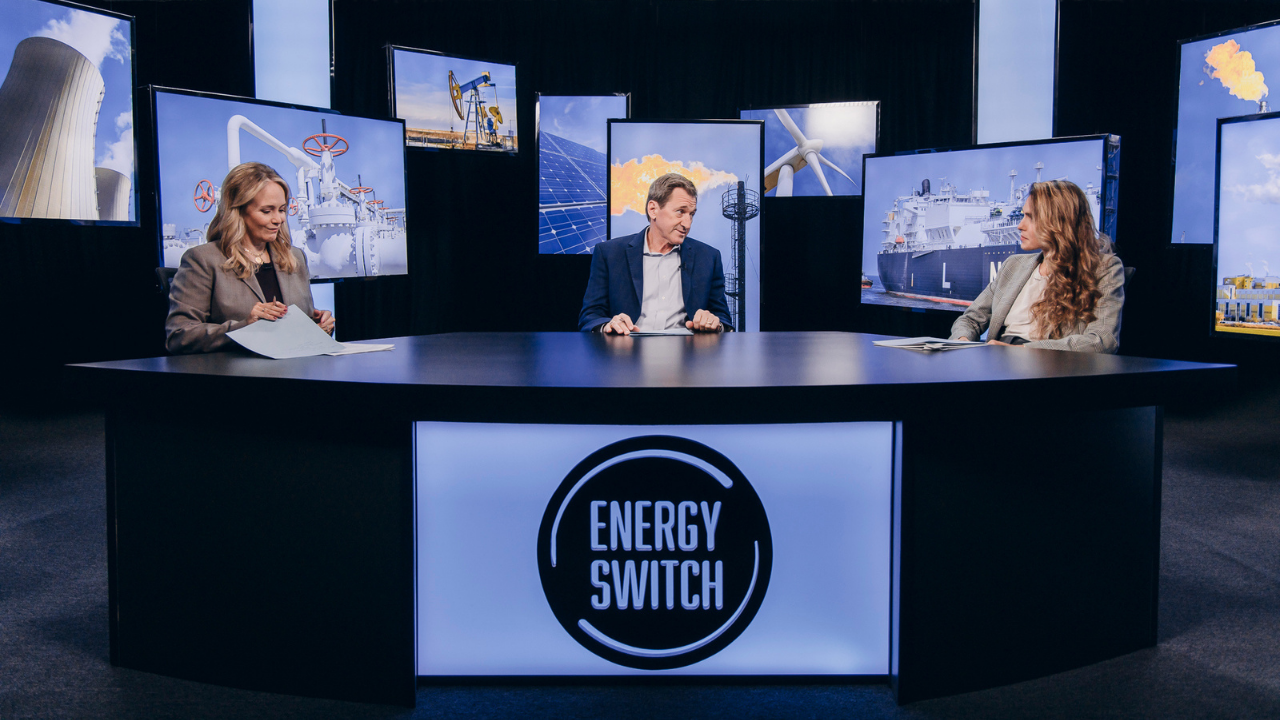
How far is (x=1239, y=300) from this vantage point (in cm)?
341

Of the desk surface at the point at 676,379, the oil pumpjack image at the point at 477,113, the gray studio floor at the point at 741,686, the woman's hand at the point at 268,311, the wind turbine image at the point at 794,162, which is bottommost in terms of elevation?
the gray studio floor at the point at 741,686

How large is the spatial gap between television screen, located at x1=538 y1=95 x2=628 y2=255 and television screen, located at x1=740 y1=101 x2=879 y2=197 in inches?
40.0

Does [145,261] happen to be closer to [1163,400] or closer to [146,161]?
[146,161]

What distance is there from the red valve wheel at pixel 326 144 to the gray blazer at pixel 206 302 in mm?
1559

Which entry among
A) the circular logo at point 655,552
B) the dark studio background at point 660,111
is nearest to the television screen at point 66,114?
the dark studio background at point 660,111

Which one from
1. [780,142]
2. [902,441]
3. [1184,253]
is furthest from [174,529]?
[1184,253]

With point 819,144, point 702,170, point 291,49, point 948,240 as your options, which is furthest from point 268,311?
point 819,144

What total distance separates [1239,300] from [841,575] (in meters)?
2.95

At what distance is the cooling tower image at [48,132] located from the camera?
3.16m

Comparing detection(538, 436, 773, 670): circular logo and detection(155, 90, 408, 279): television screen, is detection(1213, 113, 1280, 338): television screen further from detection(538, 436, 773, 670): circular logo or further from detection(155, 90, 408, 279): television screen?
detection(155, 90, 408, 279): television screen

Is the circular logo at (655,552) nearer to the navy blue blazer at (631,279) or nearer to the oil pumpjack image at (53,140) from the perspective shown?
the navy blue blazer at (631,279)

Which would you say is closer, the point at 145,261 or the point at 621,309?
the point at 621,309

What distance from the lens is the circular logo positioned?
1.53 m

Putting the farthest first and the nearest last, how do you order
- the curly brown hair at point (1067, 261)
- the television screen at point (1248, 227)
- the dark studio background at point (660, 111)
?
the dark studio background at point (660, 111)
the television screen at point (1248, 227)
the curly brown hair at point (1067, 261)
